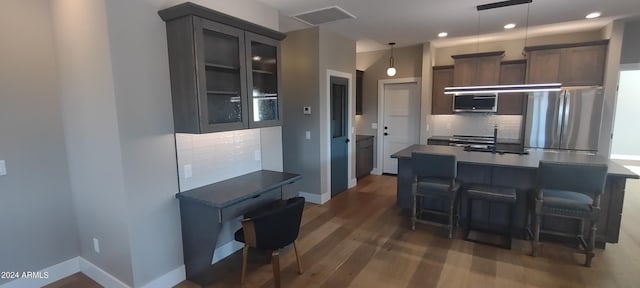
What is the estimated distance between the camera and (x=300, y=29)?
4434mm

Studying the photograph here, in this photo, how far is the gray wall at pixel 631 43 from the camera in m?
4.38

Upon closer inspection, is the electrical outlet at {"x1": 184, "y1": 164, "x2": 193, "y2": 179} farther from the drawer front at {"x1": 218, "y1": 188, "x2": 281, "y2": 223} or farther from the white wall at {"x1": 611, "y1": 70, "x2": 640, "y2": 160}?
the white wall at {"x1": 611, "y1": 70, "x2": 640, "y2": 160}

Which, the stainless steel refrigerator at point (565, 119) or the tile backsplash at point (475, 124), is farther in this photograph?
the tile backsplash at point (475, 124)

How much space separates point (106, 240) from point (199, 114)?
4.44 feet

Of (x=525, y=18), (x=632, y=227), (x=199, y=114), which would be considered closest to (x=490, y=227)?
(x=632, y=227)

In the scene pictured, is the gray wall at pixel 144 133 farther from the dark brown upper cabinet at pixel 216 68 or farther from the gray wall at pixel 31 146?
the gray wall at pixel 31 146

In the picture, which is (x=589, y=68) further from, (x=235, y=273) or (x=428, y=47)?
(x=235, y=273)

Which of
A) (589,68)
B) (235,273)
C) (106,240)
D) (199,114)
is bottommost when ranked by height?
(235,273)

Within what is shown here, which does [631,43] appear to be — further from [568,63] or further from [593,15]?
[593,15]

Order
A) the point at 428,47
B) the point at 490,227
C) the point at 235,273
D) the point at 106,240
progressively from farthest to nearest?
the point at 428,47 → the point at 490,227 → the point at 235,273 → the point at 106,240

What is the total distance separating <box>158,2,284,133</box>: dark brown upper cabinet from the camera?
229 centimetres

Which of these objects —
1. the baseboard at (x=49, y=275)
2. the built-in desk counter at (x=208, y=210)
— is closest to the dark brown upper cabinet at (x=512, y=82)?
the built-in desk counter at (x=208, y=210)

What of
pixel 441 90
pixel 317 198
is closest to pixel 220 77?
pixel 317 198

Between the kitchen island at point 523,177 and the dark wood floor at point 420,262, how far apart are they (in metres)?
0.25
